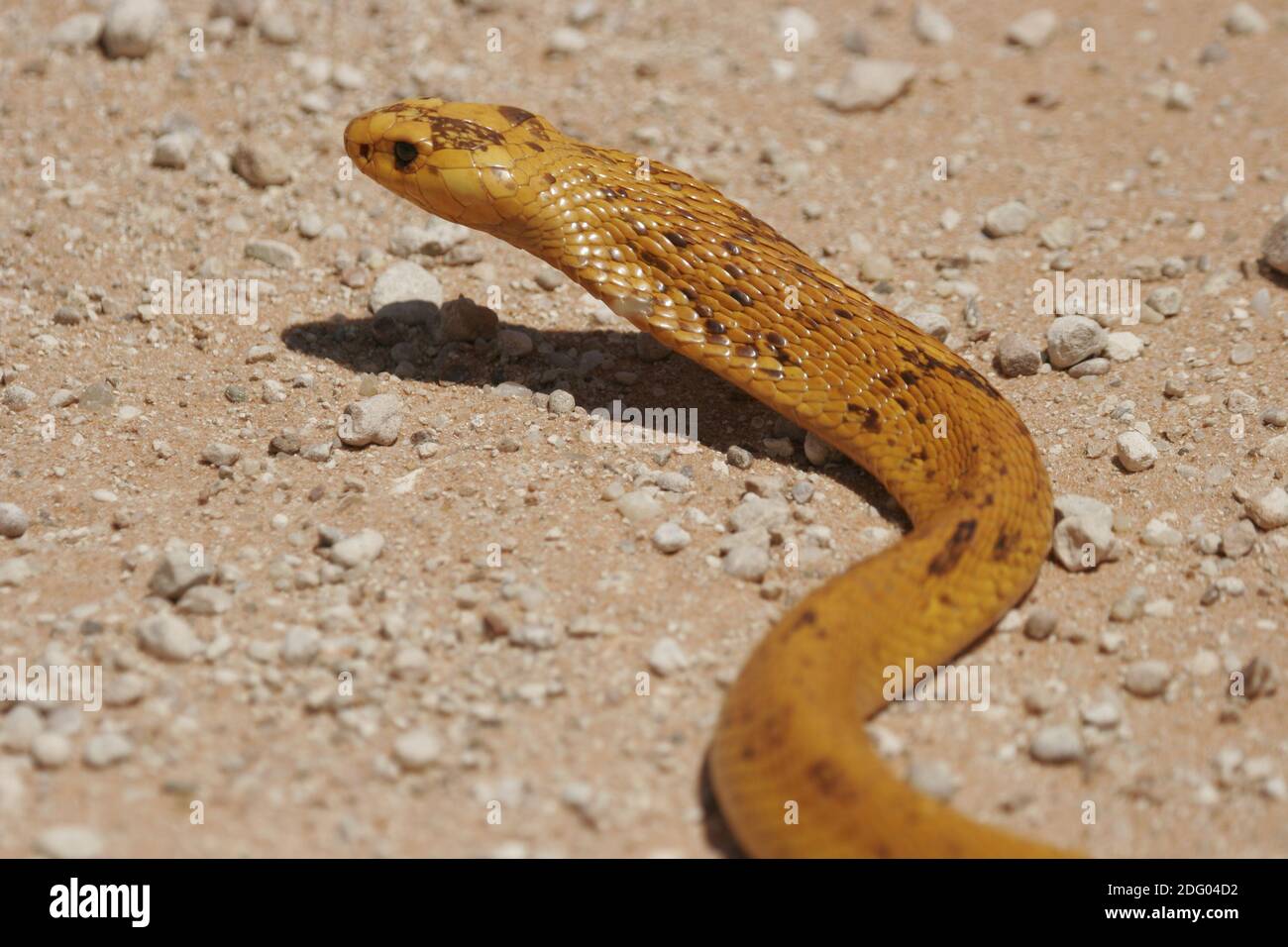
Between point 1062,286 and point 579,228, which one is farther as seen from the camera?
point 1062,286

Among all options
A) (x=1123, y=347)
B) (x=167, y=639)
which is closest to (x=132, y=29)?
(x=167, y=639)

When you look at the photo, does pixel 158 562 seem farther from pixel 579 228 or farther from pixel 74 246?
pixel 74 246

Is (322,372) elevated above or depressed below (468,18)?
below

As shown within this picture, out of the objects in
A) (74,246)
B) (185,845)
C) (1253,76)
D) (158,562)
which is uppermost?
(1253,76)

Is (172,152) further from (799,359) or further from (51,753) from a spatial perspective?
(51,753)

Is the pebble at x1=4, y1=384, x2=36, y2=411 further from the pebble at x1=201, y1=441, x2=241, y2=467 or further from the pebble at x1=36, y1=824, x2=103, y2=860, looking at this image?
the pebble at x1=36, y1=824, x2=103, y2=860

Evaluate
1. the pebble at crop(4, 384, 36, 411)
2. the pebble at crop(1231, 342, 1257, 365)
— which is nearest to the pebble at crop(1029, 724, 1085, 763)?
the pebble at crop(1231, 342, 1257, 365)

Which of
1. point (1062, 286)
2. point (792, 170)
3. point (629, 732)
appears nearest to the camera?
point (629, 732)

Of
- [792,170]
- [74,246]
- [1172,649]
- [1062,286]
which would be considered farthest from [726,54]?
[1172,649]
